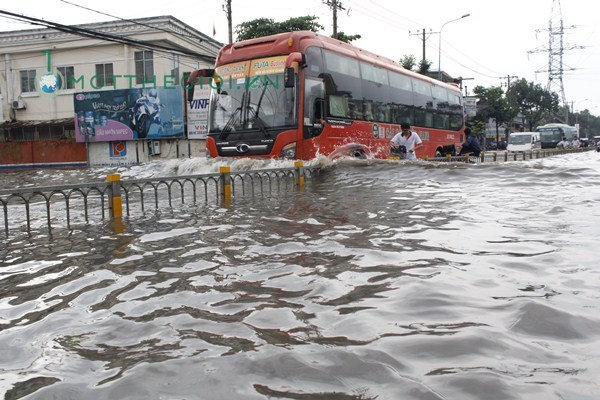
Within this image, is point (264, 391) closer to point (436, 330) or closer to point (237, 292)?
point (436, 330)

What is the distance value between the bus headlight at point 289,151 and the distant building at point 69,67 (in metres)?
14.7

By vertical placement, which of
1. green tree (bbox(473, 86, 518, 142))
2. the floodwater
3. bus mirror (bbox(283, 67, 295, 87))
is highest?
green tree (bbox(473, 86, 518, 142))

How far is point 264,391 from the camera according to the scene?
212 centimetres

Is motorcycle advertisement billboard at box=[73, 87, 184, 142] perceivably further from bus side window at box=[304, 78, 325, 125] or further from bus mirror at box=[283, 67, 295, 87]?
bus mirror at box=[283, 67, 295, 87]

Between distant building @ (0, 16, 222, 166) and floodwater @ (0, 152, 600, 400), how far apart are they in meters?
20.1

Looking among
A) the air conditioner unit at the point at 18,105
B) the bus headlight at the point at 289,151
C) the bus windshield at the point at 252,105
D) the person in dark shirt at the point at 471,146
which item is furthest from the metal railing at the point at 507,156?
the air conditioner unit at the point at 18,105

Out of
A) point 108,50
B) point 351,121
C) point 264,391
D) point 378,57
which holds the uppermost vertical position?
point 108,50

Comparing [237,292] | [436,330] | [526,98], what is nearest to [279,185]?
[237,292]

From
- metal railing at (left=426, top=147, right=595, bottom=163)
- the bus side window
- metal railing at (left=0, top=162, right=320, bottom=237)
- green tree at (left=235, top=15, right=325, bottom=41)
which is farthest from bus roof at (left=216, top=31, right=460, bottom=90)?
green tree at (left=235, top=15, right=325, bottom=41)

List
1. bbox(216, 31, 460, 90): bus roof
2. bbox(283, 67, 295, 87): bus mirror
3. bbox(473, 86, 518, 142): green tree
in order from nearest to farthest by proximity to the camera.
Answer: bbox(283, 67, 295, 87): bus mirror
bbox(216, 31, 460, 90): bus roof
bbox(473, 86, 518, 142): green tree

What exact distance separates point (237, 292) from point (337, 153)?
29.8ft

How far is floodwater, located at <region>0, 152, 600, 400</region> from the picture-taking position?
2.19m

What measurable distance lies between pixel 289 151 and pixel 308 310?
8.54 metres

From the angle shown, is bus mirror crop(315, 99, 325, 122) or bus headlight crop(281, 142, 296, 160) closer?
bus headlight crop(281, 142, 296, 160)
